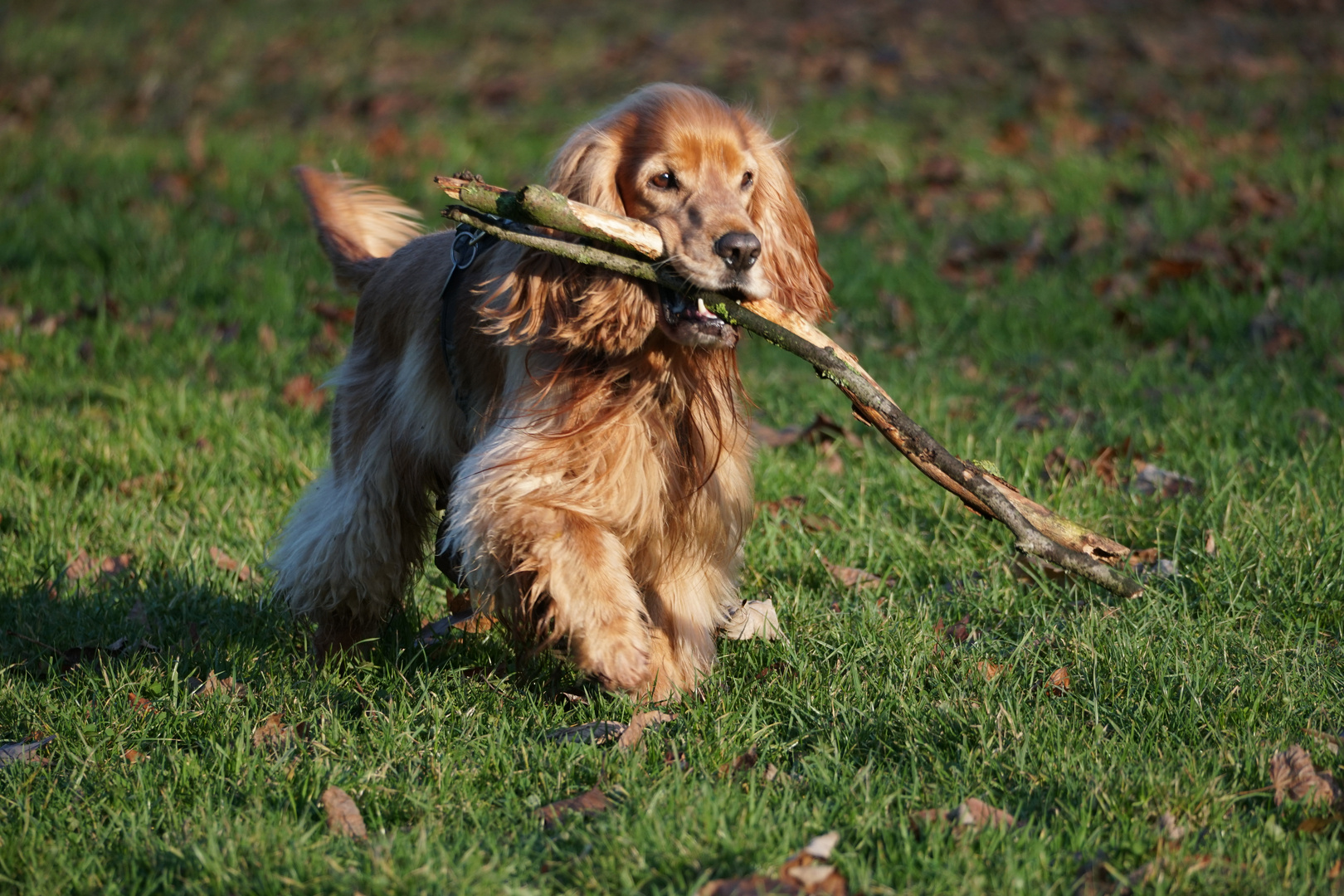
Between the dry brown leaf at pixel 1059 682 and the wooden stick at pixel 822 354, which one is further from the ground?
the wooden stick at pixel 822 354

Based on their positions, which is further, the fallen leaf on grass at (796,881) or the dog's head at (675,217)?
the dog's head at (675,217)

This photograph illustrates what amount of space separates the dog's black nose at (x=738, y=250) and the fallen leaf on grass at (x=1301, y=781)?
1633mm

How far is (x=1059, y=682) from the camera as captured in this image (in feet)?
11.1

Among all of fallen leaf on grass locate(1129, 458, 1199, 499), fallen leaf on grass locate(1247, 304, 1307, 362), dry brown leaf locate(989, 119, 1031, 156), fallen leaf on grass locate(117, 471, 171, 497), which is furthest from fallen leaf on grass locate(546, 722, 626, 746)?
dry brown leaf locate(989, 119, 1031, 156)

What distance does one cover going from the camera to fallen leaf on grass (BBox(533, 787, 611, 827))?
277 cm

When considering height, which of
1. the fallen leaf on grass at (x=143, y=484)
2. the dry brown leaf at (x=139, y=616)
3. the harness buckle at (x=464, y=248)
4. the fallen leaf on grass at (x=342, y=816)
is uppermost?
the harness buckle at (x=464, y=248)

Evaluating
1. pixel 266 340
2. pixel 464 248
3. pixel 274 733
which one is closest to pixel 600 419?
pixel 464 248

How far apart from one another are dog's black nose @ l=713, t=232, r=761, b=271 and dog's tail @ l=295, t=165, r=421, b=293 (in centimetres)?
171

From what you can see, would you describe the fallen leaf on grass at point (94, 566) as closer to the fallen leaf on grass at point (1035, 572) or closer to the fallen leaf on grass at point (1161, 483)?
the fallen leaf on grass at point (1035, 572)

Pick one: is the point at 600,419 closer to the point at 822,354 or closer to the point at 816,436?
the point at 822,354

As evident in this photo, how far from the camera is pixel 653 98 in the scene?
348 cm

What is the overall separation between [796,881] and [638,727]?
813mm

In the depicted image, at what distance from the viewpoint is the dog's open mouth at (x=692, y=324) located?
3.26 meters

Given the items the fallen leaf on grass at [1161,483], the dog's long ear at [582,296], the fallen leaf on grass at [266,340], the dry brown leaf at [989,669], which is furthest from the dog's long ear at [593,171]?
the fallen leaf on grass at [266,340]
